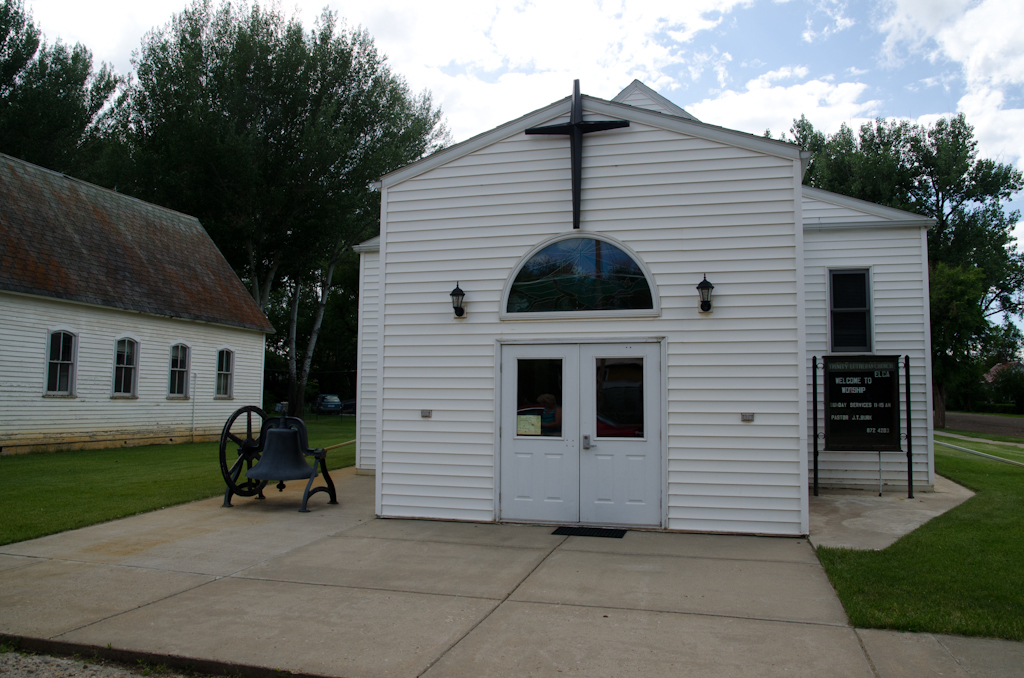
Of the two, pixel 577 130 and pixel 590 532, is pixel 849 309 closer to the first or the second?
pixel 577 130

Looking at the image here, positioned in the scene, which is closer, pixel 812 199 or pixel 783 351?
pixel 783 351

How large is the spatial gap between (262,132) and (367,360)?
21225 millimetres

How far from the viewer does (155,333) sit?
65.1ft

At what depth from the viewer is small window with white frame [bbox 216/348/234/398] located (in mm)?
22500

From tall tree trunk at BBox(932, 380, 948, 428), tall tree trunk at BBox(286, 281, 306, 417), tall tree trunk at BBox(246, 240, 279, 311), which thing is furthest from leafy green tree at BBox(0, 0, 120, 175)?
tall tree trunk at BBox(932, 380, 948, 428)

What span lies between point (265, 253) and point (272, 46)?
911 cm

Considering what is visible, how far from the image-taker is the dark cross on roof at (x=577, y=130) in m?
8.24

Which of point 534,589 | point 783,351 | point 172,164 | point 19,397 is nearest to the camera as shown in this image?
point 534,589

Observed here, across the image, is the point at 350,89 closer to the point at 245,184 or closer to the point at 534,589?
the point at 245,184

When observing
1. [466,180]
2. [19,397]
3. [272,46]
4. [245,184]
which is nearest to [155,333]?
[19,397]

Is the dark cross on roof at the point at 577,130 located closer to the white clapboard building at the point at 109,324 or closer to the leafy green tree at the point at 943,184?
the white clapboard building at the point at 109,324

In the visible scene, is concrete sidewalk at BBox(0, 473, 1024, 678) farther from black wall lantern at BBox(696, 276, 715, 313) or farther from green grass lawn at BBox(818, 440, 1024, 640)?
black wall lantern at BBox(696, 276, 715, 313)

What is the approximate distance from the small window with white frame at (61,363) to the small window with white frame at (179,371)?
310 cm

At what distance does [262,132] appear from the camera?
30578 mm
